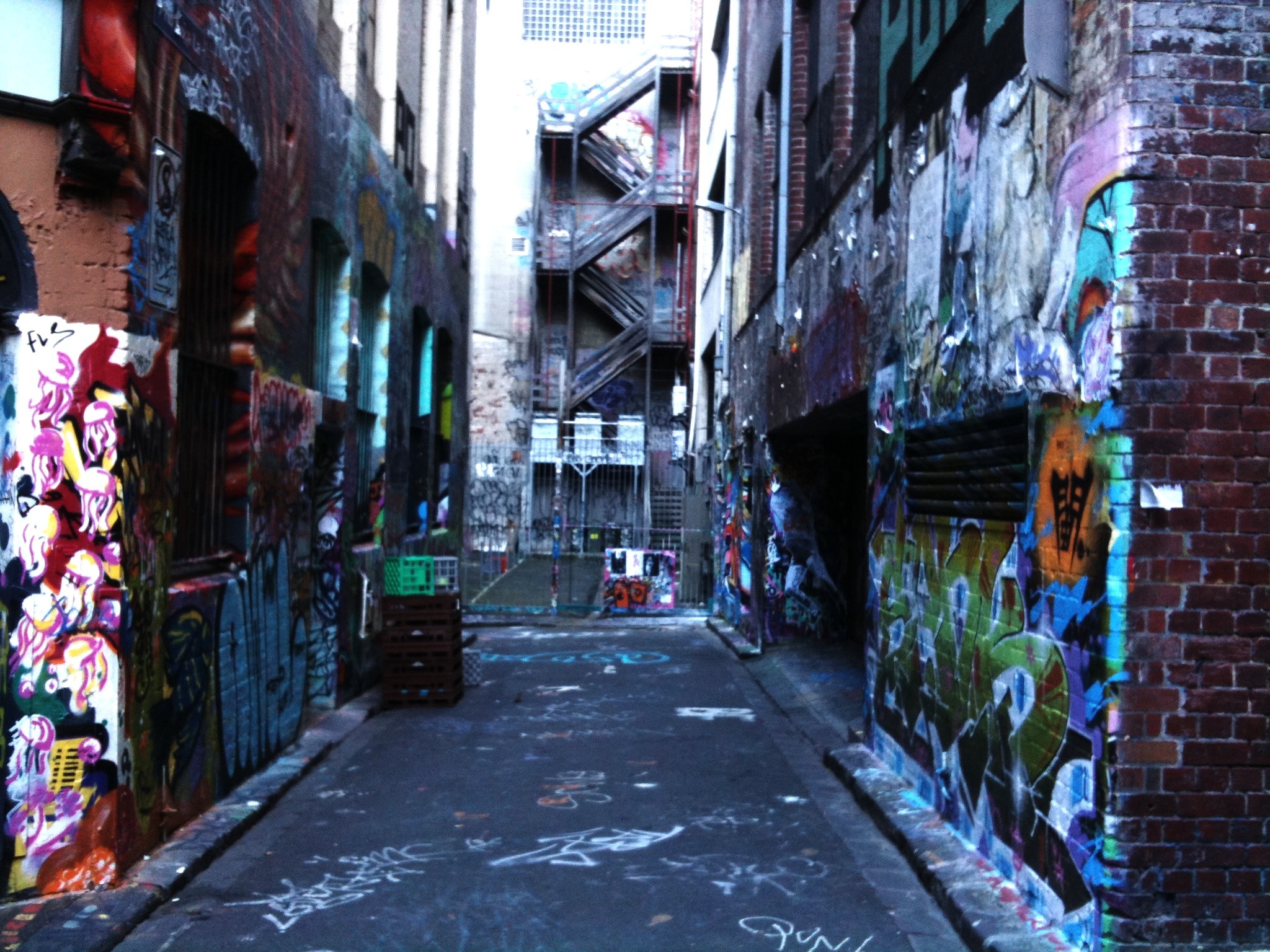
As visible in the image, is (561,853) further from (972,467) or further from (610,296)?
(610,296)

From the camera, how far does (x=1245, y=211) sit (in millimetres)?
4727

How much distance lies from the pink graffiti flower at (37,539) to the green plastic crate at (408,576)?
7.56 metres

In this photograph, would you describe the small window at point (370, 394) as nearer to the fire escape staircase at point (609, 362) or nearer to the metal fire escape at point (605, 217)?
the metal fire escape at point (605, 217)

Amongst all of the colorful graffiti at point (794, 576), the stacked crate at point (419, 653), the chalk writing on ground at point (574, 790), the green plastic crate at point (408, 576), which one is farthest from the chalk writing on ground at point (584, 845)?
the colorful graffiti at point (794, 576)

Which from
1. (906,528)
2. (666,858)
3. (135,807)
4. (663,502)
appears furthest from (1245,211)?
(663,502)

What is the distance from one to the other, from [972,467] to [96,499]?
14.1 ft

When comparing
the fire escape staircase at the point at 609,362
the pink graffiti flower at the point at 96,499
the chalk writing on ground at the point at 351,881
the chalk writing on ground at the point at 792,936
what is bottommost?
the chalk writing on ground at the point at 351,881

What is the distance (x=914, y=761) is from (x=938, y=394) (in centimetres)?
229

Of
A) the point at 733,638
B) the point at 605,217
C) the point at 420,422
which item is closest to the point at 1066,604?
the point at 420,422

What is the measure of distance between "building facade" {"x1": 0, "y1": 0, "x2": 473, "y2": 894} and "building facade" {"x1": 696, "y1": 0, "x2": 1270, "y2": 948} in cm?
420

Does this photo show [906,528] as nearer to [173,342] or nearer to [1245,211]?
[1245,211]

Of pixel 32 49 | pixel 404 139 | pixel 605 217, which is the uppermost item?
pixel 605 217

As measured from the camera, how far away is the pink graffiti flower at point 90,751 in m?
5.80

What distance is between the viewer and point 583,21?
3397cm
